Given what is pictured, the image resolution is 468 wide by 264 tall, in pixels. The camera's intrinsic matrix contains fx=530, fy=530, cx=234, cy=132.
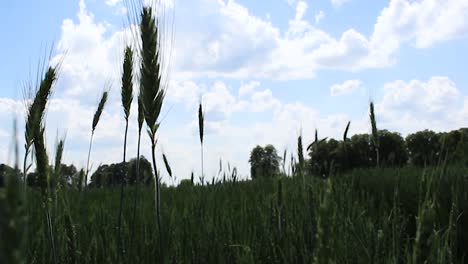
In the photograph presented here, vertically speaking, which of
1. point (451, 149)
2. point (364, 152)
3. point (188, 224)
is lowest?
Result: point (188, 224)

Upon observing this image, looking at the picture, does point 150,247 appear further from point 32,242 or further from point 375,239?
point 375,239

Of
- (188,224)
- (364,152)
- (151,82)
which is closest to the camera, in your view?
(151,82)

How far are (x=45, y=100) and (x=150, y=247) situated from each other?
1.23 meters

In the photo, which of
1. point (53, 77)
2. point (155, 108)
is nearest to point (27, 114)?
point (53, 77)

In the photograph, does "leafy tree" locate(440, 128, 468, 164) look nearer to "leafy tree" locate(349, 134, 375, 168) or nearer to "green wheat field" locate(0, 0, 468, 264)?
"green wheat field" locate(0, 0, 468, 264)

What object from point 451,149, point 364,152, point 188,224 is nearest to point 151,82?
point 188,224

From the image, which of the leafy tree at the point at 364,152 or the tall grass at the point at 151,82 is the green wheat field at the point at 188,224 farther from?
the leafy tree at the point at 364,152

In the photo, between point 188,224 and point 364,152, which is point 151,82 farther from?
point 364,152

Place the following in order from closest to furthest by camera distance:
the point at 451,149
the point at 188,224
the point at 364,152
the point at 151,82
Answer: the point at 151,82 < the point at 188,224 < the point at 451,149 < the point at 364,152

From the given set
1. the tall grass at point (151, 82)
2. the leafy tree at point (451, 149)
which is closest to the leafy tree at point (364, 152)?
the leafy tree at point (451, 149)

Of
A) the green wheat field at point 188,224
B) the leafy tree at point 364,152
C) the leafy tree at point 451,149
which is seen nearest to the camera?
the green wheat field at point 188,224

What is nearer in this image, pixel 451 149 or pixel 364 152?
pixel 451 149

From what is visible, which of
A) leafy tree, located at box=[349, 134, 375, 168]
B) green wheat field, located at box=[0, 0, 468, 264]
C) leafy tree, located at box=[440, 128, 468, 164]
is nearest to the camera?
green wheat field, located at box=[0, 0, 468, 264]

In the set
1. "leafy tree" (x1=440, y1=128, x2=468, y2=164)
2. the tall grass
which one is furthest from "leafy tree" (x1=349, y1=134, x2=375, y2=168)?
the tall grass
